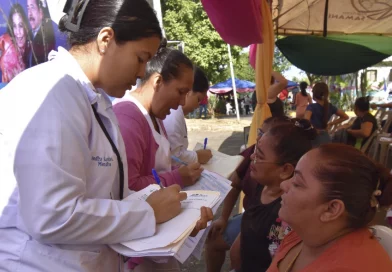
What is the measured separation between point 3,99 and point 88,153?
0.86ft

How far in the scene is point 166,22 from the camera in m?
20.3

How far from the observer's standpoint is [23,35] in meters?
3.43

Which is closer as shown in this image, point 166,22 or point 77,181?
point 77,181

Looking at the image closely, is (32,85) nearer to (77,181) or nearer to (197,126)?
(77,181)

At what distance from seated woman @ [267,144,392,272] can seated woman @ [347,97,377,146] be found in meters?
4.62

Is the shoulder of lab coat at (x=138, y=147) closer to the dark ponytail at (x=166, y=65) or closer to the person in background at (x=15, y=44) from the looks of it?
the dark ponytail at (x=166, y=65)

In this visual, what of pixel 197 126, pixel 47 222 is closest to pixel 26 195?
pixel 47 222

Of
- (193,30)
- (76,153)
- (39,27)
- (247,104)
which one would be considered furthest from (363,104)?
(247,104)

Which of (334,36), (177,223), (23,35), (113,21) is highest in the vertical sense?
(113,21)

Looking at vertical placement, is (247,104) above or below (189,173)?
below

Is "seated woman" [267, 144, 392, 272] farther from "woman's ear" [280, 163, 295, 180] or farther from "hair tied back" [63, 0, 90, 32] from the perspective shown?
"hair tied back" [63, 0, 90, 32]

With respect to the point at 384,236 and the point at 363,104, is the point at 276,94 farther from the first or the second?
the point at 384,236

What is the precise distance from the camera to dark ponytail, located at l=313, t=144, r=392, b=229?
1.16 m

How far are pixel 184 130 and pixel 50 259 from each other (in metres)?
1.72
